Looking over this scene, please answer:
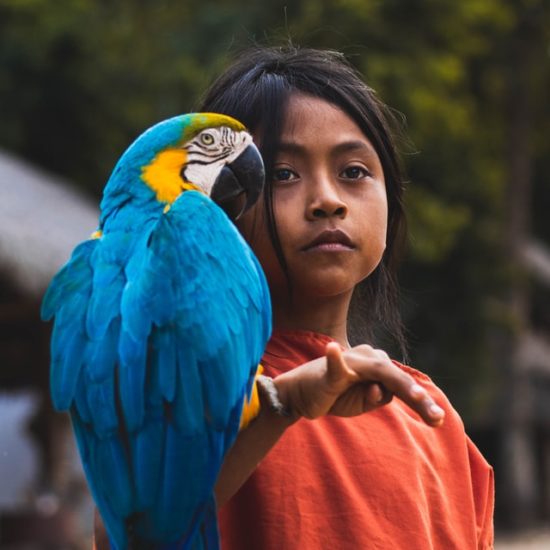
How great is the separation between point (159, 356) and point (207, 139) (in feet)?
0.99

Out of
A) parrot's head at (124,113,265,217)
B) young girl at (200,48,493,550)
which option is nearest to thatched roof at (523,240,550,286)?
young girl at (200,48,493,550)

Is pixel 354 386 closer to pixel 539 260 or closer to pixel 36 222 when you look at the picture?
pixel 36 222

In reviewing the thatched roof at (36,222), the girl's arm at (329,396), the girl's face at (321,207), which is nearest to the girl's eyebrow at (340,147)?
the girl's face at (321,207)

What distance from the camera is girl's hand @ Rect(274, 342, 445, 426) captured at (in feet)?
3.21

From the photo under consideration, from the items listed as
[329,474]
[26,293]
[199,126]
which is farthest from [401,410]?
[26,293]

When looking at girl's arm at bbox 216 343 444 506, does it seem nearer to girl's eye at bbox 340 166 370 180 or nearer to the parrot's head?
the parrot's head

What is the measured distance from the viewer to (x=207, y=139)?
4.08 ft

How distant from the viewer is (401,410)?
1.44 meters

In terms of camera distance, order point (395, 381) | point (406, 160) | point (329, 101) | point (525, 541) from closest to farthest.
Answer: point (395, 381) → point (329, 101) → point (406, 160) → point (525, 541)

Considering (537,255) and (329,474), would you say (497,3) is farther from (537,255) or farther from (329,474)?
(329,474)

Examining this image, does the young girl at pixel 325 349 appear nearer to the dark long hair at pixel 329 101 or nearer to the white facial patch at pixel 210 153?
the dark long hair at pixel 329 101

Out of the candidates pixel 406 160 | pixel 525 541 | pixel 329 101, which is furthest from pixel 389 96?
pixel 329 101

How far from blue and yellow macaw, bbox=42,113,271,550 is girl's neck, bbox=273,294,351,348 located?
26cm

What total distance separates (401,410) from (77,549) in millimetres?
5604
